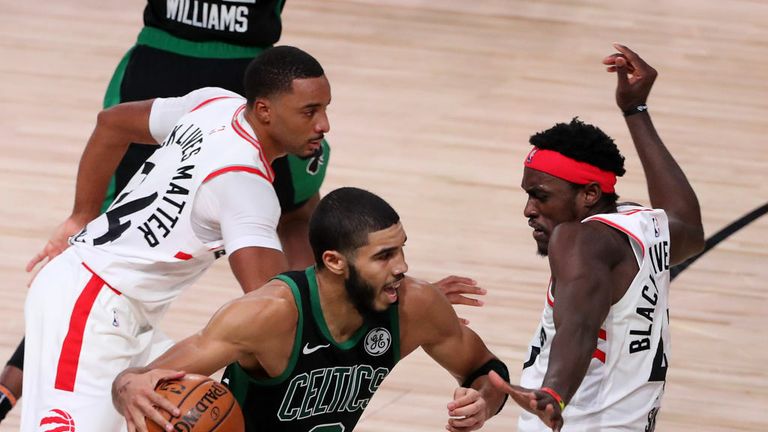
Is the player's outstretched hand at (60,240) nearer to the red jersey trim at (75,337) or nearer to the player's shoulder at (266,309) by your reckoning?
the red jersey trim at (75,337)

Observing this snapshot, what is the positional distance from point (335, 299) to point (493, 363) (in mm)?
538

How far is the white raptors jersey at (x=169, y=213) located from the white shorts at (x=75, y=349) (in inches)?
2.4

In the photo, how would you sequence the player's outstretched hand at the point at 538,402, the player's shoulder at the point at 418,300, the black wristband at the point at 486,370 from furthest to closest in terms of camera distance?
the black wristband at the point at 486,370, the player's shoulder at the point at 418,300, the player's outstretched hand at the point at 538,402

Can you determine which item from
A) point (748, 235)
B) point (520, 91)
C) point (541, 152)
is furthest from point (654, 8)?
point (541, 152)

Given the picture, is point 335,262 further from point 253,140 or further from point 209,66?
point 209,66

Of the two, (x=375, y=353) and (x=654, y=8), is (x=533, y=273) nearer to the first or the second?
(x=375, y=353)

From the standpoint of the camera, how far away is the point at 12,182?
786cm

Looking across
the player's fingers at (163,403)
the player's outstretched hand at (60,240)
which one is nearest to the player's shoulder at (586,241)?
the player's fingers at (163,403)

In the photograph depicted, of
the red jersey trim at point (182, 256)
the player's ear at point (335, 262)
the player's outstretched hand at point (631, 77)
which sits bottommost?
the red jersey trim at point (182, 256)

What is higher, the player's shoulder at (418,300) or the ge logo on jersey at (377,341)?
the player's shoulder at (418,300)

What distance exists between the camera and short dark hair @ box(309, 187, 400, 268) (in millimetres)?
3609

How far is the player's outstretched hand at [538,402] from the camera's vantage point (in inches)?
130

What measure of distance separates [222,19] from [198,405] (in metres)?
2.11

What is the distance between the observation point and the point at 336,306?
3.71 m
